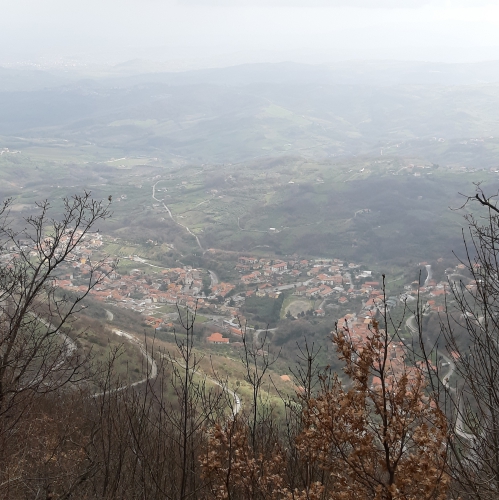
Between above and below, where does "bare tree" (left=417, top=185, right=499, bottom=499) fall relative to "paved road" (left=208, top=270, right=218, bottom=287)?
above

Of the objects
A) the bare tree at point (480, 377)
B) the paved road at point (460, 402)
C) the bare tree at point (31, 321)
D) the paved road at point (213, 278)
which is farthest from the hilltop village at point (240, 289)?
the bare tree at point (480, 377)

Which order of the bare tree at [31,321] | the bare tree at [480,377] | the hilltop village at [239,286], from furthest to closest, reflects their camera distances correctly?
the hilltop village at [239,286] < the bare tree at [31,321] < the bare tree at [480,377]

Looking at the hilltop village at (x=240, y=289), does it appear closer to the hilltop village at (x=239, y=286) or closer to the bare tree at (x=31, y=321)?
the hilltop village at (x=239, y=286)

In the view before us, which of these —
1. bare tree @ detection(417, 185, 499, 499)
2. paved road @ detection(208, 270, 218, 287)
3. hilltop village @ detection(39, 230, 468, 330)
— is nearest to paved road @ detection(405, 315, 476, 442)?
bare tree @ detection(417, 185, 499, 499)

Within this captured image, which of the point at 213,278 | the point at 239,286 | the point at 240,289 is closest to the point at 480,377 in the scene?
the point at 240,289

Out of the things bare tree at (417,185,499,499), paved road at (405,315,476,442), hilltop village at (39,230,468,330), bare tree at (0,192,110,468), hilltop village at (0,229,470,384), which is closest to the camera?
bare tree at (417,185,499,499)

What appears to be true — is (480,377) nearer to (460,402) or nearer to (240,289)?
(460,402)

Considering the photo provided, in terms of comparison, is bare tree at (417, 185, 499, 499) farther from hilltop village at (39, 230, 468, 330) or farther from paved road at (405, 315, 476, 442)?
hilltop village at (39, 230, 468, 330)

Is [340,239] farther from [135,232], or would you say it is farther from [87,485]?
[87,485]

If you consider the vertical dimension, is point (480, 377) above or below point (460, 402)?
above

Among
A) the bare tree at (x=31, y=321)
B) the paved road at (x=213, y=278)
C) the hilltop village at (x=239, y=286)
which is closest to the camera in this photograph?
the bare tree at (x=31, y=321)

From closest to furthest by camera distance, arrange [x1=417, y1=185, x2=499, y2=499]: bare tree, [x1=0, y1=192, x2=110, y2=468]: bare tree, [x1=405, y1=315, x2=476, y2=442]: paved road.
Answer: [x1=417, y1=185, x2=499, y2=499]: bare tree → [x1=405, y1=315, x2=476, y2=442]: paved road → [x1=0, y1=192, x2=110, y2=468]: bare tree

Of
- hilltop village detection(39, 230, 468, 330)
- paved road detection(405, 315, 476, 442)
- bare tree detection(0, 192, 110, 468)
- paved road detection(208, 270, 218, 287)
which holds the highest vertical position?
bare tree detection(0, 192, 110, 468)
